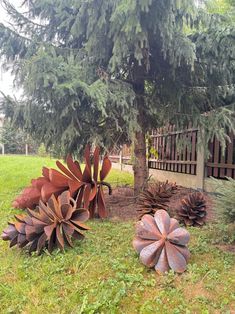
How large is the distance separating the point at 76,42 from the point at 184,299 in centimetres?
396

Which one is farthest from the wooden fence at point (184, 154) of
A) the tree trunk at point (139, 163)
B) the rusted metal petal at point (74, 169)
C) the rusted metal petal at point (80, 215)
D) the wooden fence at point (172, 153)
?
the rusted metal petal at point (80, 215)

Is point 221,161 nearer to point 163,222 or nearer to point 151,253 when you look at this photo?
point 163,222

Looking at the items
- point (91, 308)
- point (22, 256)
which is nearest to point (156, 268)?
point (91, 308)

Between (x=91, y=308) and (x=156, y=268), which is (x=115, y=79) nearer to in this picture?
(x=156, y=268)

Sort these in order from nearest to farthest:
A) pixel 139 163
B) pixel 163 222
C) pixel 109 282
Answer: pixel 109 282, pixel 163 222, pixel 139 163

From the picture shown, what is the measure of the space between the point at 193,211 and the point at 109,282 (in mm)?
1630

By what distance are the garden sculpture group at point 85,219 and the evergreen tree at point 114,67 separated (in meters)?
0.70

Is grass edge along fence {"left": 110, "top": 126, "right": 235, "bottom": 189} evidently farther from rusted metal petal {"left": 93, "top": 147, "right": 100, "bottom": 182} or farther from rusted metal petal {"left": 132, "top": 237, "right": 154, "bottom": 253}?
rusted metal petal {"left": 132, "top": 237, "right": 154, "bottom": 253}

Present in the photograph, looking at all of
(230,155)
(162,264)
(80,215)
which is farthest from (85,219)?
(230,155)

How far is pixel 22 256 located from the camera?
2660 mm

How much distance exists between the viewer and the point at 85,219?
278 cm

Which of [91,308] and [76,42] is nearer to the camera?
[91,308]

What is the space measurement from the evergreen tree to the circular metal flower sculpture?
5.27 ft

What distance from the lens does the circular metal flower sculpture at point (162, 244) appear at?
2.21 m
